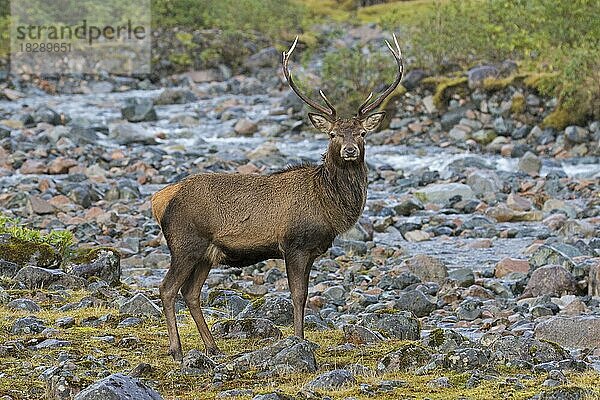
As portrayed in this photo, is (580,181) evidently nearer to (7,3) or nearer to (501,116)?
(501,116)

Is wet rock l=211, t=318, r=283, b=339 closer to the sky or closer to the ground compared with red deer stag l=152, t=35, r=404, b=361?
closer to the ground

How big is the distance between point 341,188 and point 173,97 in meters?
27.2

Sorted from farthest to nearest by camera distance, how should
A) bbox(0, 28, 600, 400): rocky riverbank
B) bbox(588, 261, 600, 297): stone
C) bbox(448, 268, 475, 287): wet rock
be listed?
1. bbox(448, 268, 475, 287): wet rock
2. bbox(588, 261, 600, 297): stone
3. bbox(0, 28, 600, 400): rocky riverbank

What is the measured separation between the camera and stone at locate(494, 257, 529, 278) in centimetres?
1447

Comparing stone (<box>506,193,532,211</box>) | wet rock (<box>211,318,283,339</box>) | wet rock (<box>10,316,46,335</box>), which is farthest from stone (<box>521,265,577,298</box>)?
wet rock (<box>10,316,46,335</box>)

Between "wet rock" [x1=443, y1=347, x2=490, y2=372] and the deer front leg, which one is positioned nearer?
"wet rock" [x1=443, y1=347, x2=490, y2=372]

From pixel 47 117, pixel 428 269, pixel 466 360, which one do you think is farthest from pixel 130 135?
pixel 466 360

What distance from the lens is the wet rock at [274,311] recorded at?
9.92 m

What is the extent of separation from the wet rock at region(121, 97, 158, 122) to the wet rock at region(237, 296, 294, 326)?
73.9ft

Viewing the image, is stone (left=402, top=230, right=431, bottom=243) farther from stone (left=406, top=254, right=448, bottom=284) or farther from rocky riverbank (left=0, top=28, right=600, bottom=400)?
stone (left=406, top=254, right=448, bottom=284)

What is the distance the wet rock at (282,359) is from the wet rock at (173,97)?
28.1 meters

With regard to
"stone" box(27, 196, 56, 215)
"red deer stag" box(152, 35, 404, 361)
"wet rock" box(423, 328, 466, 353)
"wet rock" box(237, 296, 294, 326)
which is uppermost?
"red deer stag" box(152, 35, 404, 361)

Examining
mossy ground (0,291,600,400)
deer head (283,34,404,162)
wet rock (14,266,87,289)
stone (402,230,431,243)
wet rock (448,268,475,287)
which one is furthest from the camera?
stone (402,230,431,243)

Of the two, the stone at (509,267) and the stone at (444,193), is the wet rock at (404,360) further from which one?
the stone at (444,193)
